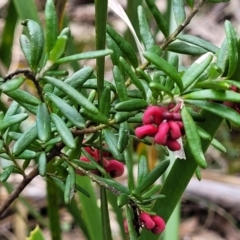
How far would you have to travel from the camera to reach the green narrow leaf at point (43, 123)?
14.3 inches

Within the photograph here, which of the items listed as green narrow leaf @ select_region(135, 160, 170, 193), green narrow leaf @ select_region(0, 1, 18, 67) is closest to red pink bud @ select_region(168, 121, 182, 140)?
green narrow leaf @ select_region(135, 160, 170, 193)

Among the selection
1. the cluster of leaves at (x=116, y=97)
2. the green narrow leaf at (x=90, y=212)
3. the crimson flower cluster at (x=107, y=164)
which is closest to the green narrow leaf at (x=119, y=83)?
the cluster of leaves at (x=116, y=97)

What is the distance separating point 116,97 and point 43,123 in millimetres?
80

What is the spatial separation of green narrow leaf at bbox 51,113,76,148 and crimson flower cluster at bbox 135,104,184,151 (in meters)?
0.05

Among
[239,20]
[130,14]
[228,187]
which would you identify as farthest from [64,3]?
[239,20]

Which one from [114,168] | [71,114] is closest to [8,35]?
[114,168]

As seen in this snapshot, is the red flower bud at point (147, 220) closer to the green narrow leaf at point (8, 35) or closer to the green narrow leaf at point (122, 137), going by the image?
the green narrow leaf at point (122, 137)

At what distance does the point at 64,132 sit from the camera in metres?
0.36

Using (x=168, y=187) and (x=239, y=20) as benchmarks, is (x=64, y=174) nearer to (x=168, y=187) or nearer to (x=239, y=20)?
(x=168, y=187)

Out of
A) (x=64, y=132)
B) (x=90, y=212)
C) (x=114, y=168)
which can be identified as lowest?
(x=90, y=212)

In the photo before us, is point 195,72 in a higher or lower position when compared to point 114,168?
higher

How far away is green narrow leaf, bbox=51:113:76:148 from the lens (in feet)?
1.17

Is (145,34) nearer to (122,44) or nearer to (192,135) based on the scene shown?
(122,44)

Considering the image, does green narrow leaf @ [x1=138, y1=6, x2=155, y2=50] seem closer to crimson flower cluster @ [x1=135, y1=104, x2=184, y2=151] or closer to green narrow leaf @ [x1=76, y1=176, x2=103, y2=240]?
crimson flower cluster @ [x1=135, y1=104, x2=184, y2=151]
